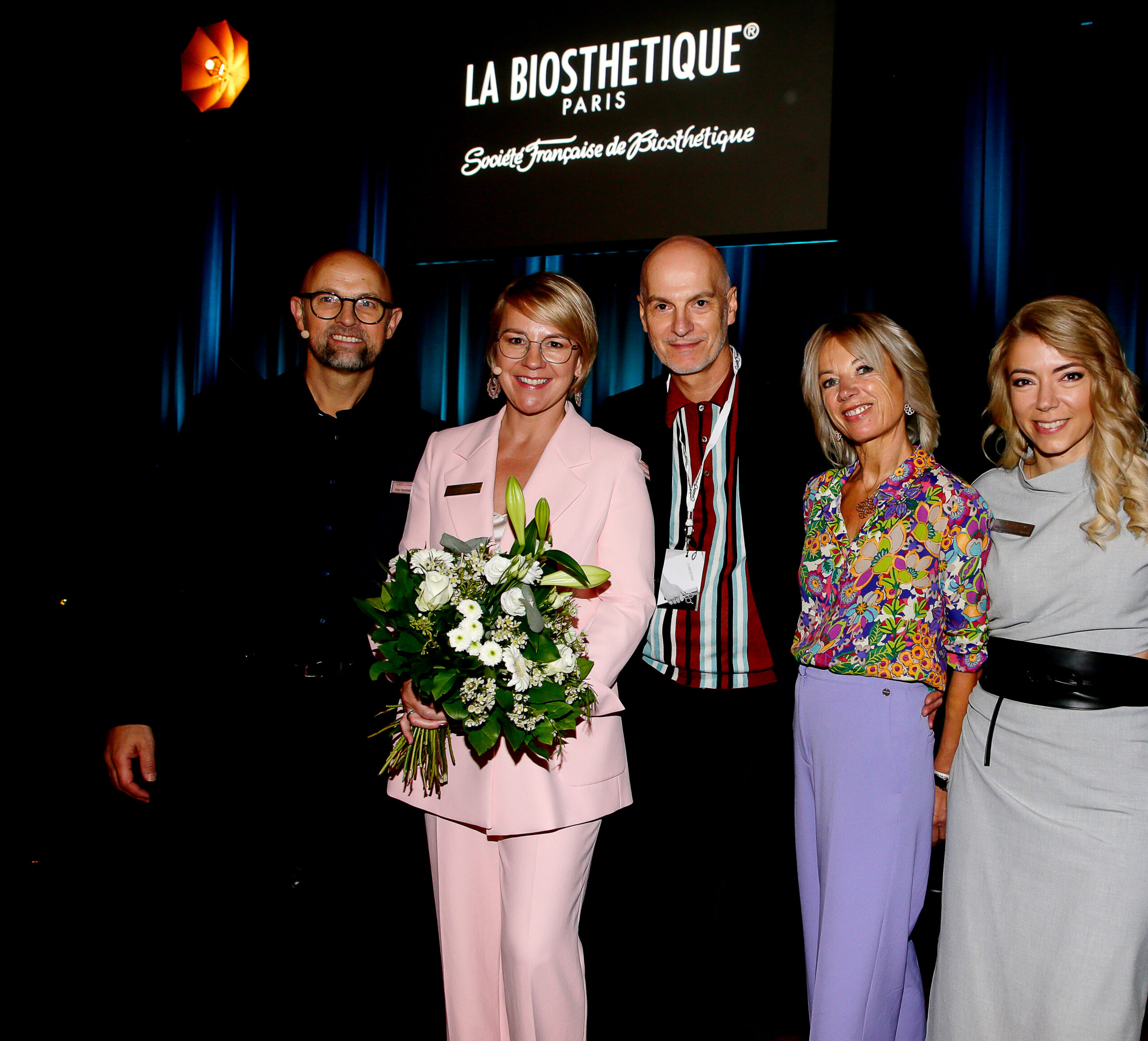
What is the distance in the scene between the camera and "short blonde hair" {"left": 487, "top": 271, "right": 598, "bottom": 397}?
2.22 metres

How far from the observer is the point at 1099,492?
2.04 meters

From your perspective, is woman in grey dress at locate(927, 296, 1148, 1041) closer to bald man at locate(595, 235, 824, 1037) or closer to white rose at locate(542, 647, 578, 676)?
bald man at locate(595, 235, 824, 1037)

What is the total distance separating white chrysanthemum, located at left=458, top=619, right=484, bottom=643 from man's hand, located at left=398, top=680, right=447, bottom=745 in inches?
12.1

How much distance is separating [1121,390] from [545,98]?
326 centimetres

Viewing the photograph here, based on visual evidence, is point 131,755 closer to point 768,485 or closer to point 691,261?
point 768,485

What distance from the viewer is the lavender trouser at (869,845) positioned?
2.09m

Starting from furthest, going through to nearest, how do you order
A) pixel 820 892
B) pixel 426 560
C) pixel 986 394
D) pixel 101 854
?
pixel 101 854
pixel 986 394
pixel 820 892
pixel 426 560

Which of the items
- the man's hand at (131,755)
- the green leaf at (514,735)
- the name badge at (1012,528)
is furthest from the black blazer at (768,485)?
the man's hand at (131,755)

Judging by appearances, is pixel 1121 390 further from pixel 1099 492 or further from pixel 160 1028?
pixel 160 1028

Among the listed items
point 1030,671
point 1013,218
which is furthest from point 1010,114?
point 1030,671

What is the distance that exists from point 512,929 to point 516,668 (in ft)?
2.17

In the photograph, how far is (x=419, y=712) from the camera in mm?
2004

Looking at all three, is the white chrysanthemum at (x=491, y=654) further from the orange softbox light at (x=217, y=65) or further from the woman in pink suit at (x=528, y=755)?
the orange softbox light at (x=217, y=65)

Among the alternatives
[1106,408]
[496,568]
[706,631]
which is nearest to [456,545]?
[496,568]
